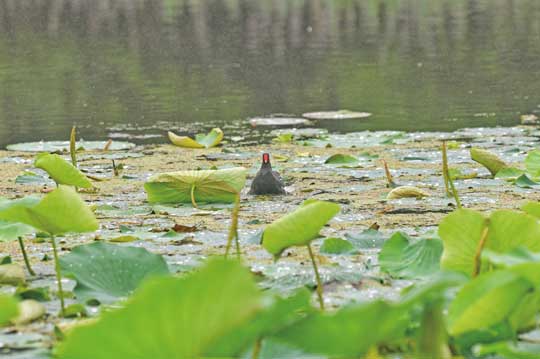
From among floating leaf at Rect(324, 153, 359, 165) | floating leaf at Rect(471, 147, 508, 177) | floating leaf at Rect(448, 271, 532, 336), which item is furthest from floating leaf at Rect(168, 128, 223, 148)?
floating leaf at Rect(448, 271, 532, 336)

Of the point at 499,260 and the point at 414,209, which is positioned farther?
the point at 414,209

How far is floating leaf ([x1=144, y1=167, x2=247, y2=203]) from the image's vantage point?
312 cm

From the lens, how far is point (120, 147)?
5.27 metres

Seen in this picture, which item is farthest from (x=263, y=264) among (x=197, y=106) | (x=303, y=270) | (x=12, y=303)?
(x=197, y=106)

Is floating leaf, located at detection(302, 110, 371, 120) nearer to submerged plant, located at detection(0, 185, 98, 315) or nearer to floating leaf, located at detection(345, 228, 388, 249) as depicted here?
floating leaf, located at detection(345, 228, 388, 249)

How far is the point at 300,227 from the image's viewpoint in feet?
5.75

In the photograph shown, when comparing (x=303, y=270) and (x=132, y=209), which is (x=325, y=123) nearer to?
(x=132, y=209)

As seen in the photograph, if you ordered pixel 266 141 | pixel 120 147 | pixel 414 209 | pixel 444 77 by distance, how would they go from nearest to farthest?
pixel 414 209 < pixel 120 147 < pixel 266 141 < pixel 444 77

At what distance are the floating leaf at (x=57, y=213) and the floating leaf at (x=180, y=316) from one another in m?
0.76

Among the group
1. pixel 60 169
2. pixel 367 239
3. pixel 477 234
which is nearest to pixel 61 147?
pixel 60 169

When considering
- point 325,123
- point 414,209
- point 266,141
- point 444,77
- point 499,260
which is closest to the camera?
point 499,260

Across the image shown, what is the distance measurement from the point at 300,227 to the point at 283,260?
1.71ft

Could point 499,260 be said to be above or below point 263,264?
above

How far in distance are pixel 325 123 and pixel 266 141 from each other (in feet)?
3.94
